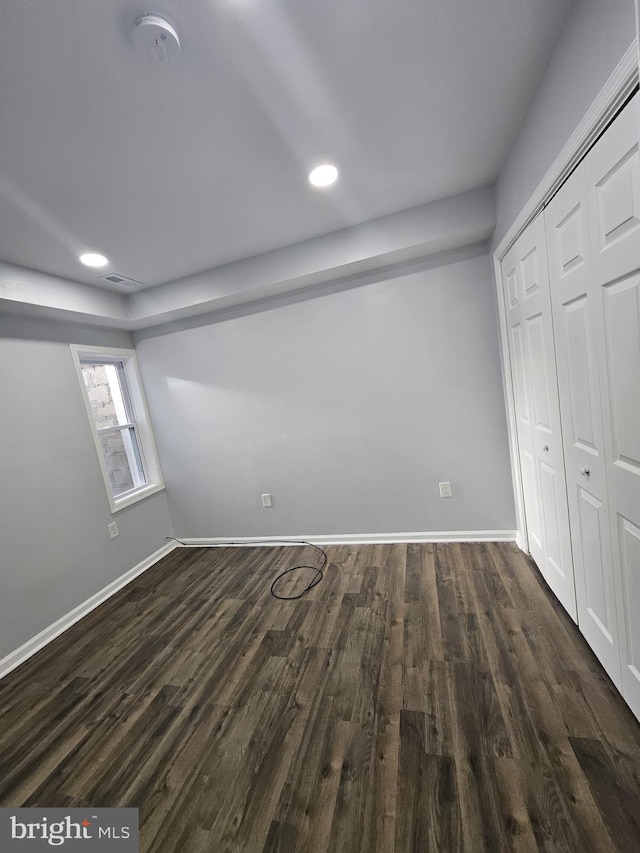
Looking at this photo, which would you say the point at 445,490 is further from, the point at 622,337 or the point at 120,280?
the point at 120,280

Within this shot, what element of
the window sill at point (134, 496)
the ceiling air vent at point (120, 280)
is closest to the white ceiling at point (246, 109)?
the ceiling air vent at point (120, 280)

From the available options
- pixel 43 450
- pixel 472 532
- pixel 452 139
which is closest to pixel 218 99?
pixel 452 139

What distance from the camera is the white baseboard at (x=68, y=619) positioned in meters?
2.24

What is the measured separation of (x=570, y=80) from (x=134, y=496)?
3880mm

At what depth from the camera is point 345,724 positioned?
1.51 m

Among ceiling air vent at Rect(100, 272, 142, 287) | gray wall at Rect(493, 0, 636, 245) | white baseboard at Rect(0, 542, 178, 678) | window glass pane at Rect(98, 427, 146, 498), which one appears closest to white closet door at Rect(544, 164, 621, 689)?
gray wall at Rect(493, 0, 636, 245)

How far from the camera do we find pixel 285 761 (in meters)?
1.40

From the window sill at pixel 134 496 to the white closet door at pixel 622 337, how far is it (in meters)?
3.46

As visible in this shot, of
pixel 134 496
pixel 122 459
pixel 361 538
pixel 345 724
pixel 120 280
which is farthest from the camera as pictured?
pixel 122 459

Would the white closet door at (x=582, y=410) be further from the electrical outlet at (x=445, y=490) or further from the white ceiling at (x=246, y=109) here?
the electrical outlet at (x=445, y=490)

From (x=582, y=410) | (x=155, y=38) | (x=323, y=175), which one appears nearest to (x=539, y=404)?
(x=582, y=410)

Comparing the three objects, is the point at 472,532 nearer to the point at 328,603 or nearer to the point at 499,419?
the point at 499,419

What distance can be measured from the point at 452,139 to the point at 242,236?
4.55 feet

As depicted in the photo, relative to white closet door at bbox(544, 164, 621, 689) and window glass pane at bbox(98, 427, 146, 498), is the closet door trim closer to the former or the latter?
white closet door at bbox(544, 164, 621, 689)
